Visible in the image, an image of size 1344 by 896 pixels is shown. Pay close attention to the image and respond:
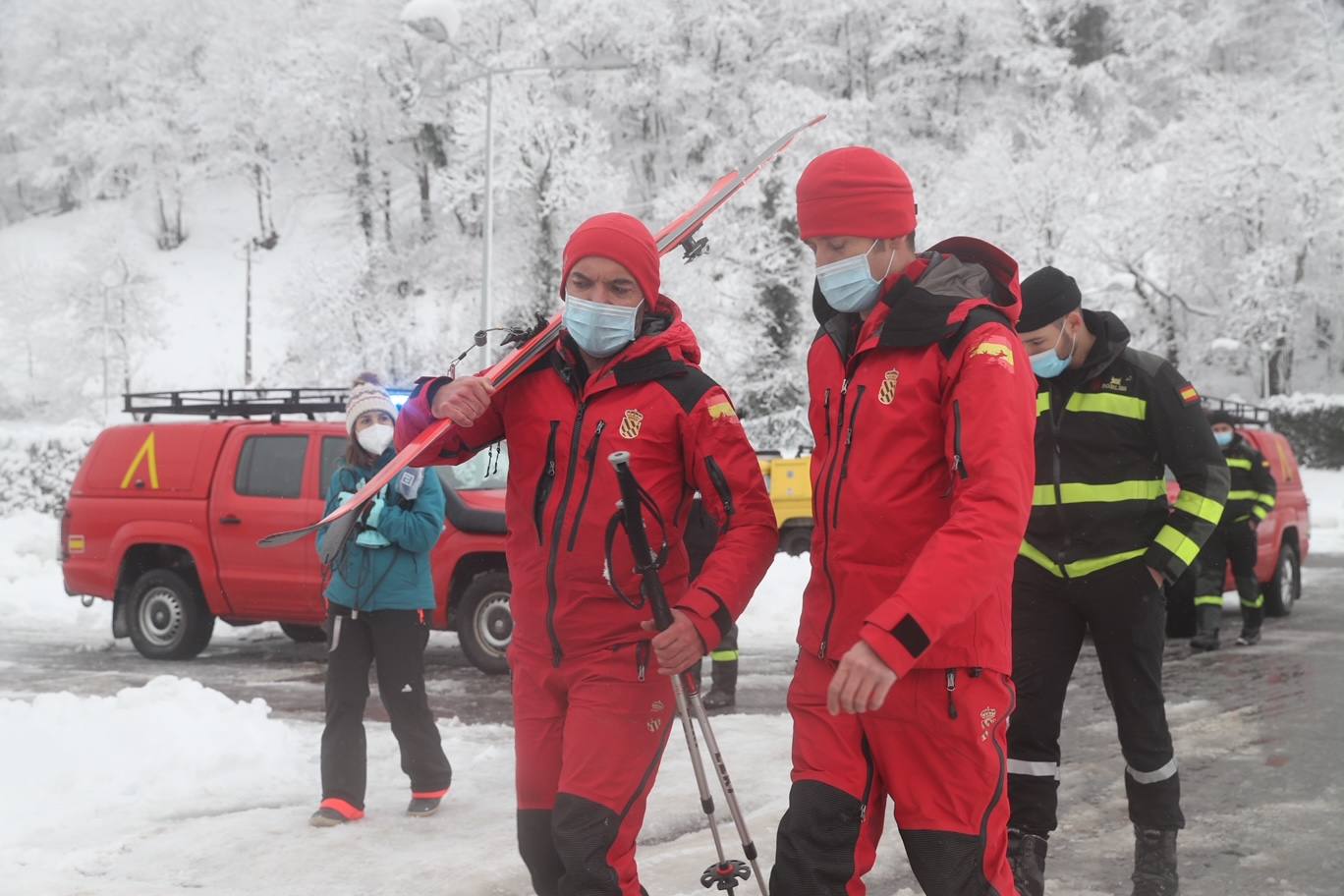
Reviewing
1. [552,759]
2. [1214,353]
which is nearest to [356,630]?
[552,759]

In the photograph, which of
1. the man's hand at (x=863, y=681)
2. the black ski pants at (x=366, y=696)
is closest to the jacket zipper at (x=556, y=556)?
the man's hand at (x=863, y=681)

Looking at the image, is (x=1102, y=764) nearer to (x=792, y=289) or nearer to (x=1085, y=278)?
(x=792, y=289)

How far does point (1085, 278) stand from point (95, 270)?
32517mm

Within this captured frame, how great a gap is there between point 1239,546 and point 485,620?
6301 millimetres

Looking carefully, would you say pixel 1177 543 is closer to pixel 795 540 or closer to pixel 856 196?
pixel 856 196

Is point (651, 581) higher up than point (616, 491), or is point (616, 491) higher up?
point (616, 491)

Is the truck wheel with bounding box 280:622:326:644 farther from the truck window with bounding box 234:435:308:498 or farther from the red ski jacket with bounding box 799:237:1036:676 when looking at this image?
the red ski jacket with bounding box 799:237:1036:676

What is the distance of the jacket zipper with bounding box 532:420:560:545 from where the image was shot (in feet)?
11.6

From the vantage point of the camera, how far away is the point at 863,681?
8.83 ft

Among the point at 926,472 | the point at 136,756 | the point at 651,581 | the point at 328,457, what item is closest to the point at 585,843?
the point at 651,581

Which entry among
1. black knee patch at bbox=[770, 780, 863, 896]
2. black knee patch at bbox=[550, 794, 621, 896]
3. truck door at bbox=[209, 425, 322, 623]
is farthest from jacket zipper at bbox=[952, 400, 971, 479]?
truck door at bbox=[209, 425, 322, 623]

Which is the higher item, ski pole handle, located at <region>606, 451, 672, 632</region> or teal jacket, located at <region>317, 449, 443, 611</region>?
ski pole handle, located at <region>606, 451, 672, 632</region>

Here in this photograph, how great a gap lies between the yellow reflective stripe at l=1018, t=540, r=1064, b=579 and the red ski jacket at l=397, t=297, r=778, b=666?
143 centimetres

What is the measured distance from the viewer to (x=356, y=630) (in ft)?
20.3
